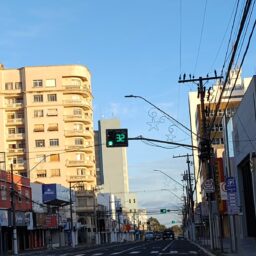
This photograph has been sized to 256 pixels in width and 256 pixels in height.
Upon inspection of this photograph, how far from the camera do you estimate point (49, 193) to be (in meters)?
87.2

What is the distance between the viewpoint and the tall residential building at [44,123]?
12050 cm

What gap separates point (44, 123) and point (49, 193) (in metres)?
36.7

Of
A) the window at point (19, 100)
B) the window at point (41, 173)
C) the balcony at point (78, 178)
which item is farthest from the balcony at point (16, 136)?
the balcony at point (78, 178)

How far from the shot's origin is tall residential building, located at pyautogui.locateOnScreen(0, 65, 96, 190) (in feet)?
395

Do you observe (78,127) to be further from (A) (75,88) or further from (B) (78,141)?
(A) (75,88)

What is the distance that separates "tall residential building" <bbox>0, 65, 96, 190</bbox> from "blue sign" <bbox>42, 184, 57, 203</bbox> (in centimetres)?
3096

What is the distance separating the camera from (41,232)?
3287 inches

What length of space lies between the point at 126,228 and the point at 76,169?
49.1 meters

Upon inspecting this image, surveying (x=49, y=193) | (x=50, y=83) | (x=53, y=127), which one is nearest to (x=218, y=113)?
(x=49, y=193)

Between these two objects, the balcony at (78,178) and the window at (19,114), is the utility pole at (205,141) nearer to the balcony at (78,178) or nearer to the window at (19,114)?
the balcony at (78,178)

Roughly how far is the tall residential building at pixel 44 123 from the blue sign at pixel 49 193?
102 ft

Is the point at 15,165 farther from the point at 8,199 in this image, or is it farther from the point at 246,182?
the point at 246,182

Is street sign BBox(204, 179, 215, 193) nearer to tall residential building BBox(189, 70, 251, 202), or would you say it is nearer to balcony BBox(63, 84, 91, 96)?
tall residential building BBox(189, 70, 251, 202)

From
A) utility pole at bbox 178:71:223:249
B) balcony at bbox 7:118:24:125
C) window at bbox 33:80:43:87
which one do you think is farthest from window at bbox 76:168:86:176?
utility pole at bbox 178:71:223:249
